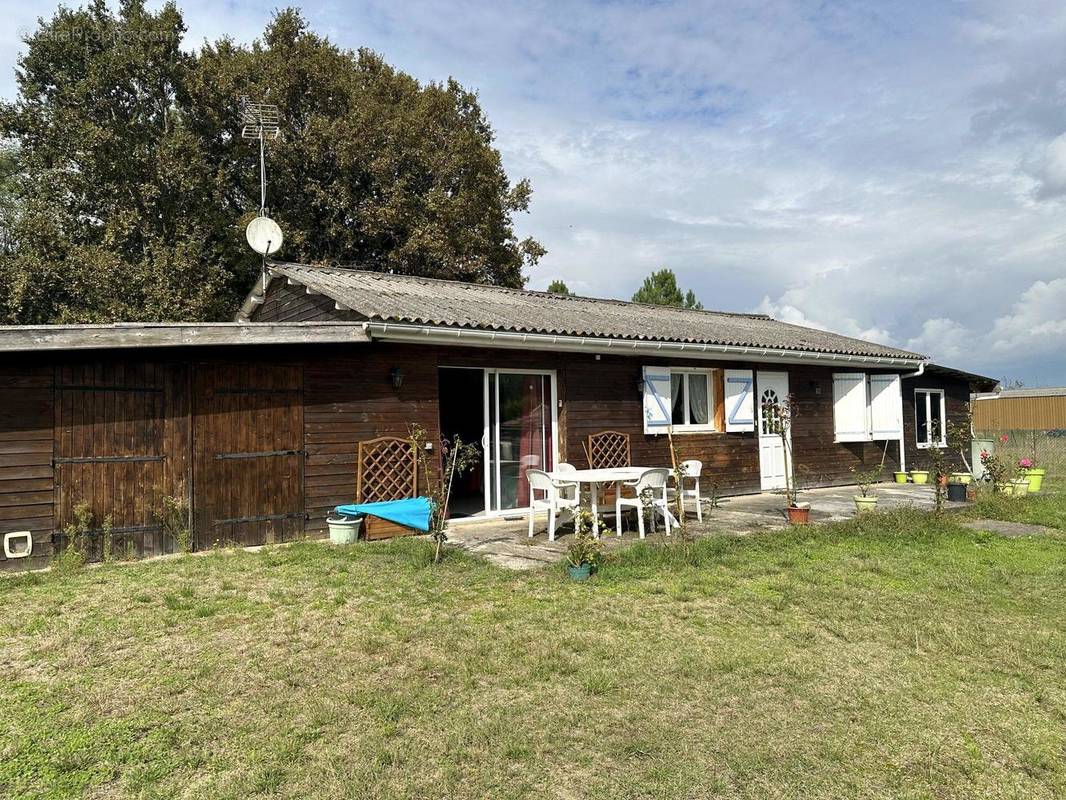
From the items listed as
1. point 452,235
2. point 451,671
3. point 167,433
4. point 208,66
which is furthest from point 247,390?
point 208,66

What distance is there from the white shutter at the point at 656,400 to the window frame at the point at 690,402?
265 millimetres

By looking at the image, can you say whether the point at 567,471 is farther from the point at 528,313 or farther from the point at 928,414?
the point at 928,414

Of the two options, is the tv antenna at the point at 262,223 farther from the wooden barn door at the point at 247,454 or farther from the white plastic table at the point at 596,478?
the white plastic table at the point at 596,478

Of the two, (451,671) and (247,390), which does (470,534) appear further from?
(451,671)

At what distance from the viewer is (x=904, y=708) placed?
118 inches

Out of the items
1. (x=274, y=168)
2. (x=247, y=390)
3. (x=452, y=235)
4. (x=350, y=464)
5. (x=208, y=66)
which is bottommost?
(x=350, y=464)

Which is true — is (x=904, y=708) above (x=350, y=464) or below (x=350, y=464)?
below

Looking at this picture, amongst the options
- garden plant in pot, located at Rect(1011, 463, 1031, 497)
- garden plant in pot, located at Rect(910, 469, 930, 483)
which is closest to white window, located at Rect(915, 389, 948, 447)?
garden plant in pot, located at Rect(910, 469, 930, 483)

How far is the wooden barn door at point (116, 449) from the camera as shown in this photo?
5.93m

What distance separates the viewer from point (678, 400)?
10352 mm

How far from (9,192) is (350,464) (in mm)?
19921

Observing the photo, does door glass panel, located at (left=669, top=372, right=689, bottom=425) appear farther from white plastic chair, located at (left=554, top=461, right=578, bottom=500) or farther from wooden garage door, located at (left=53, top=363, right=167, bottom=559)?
wooden garage door, located at (left=53, top=363, right=167, bottom=559)

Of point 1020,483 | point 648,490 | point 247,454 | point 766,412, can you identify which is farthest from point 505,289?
point 1020,483

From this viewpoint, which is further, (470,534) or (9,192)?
(9,192)
